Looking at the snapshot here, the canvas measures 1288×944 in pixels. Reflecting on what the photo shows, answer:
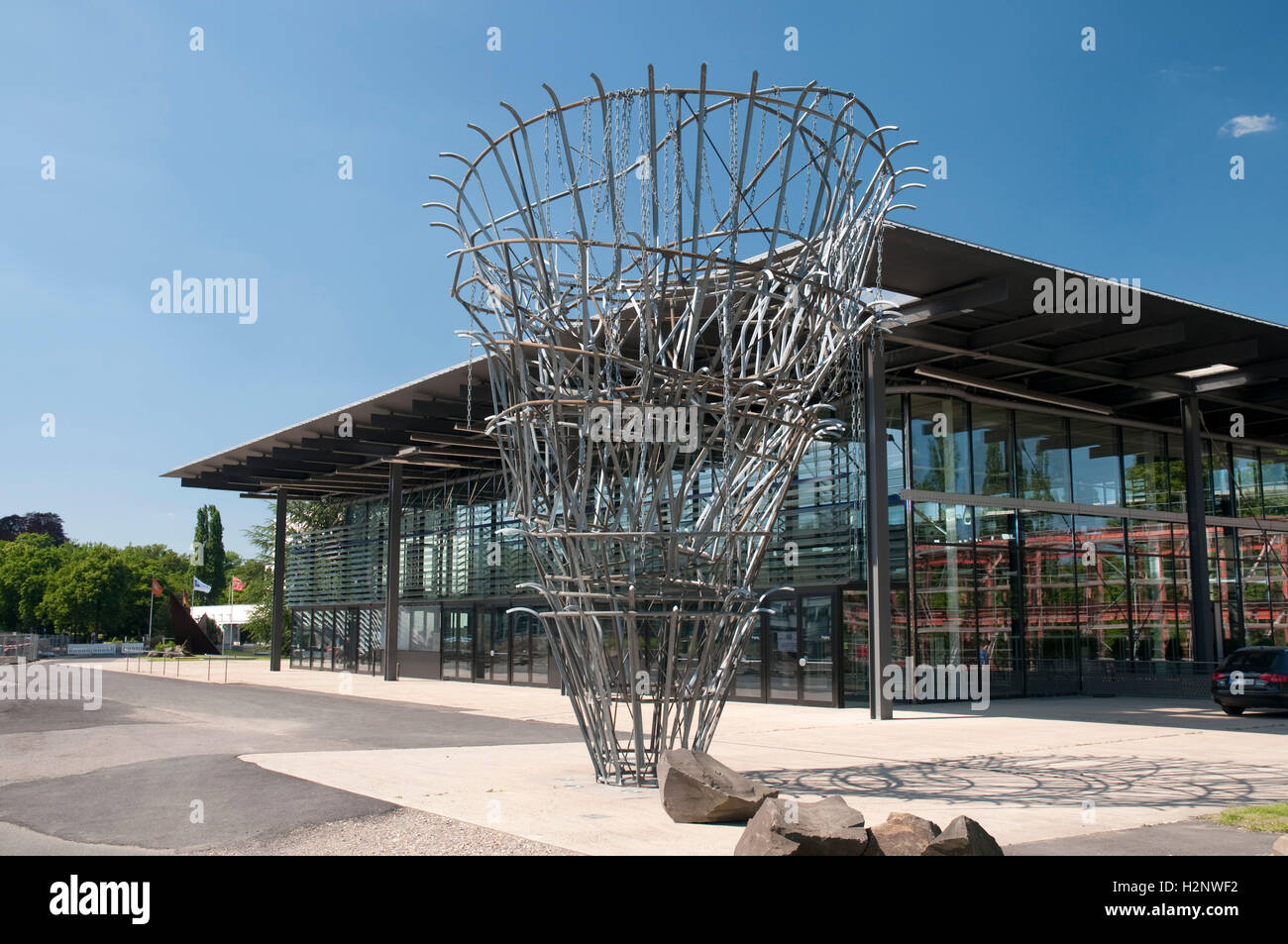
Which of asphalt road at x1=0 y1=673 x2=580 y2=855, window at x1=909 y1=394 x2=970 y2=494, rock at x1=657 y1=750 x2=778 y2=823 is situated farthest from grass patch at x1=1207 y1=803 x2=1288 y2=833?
window at x1=909 y1=394 x2=970 y2=494

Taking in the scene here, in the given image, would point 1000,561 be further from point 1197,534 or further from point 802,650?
point 1197,534

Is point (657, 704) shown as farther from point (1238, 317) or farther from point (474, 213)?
point (1238, 317)

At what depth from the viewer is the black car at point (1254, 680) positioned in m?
18.1

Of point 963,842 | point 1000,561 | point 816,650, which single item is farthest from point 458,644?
point 963,842

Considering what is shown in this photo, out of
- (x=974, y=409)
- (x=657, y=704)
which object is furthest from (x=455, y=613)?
(x=657, y=704)

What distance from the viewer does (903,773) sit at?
10.5m

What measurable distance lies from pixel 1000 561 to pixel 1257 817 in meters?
14.2

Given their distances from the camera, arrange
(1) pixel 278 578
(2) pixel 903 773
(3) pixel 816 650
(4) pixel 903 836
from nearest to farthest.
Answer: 1. (4) pixel 903 836
2. (2) pixel 903 773
3. (3) pixel 816 650
4. (1) pixel 278 578

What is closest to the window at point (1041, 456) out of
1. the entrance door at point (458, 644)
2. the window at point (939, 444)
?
the window at point (939, 444)

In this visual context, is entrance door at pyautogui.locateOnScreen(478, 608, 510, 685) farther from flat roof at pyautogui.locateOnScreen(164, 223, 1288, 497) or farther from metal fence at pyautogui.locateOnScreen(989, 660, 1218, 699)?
metal fence at pyautogui.locateOnScreen(989, 660, 1218, 699)

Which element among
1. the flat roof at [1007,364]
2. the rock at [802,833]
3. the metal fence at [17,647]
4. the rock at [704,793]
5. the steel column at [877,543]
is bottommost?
the metal fence at [17,647]

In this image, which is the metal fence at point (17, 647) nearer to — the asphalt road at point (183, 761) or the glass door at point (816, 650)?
the asphalt road at point (183, 761)

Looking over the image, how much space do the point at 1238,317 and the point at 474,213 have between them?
1518 centimetres

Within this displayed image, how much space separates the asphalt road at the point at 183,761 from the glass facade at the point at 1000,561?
4722 millimetres
